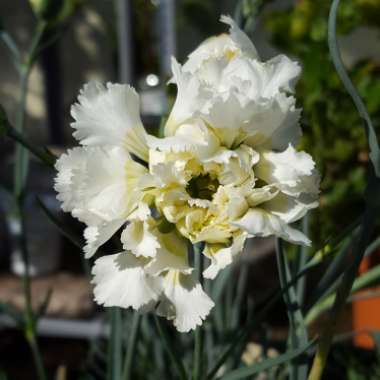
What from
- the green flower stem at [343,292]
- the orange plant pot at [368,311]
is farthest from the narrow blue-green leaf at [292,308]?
the orange plant pot at [368,311]

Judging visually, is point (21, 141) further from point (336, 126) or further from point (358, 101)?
point (336, 126)

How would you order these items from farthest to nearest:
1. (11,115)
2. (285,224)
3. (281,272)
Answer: (11,115) → (281,272) → (285,224)

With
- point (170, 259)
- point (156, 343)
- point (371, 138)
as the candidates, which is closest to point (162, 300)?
point (170, 259)

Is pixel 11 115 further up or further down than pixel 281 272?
further up

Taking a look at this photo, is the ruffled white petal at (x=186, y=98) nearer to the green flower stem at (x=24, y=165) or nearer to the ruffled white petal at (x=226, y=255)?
the ruffled white petal at (x=226, y=255)

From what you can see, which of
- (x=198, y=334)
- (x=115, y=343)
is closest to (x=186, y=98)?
(x=198, y=334)

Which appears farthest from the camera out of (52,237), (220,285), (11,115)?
(11,115)

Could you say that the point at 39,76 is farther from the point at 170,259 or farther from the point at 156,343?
the point at 170,259
